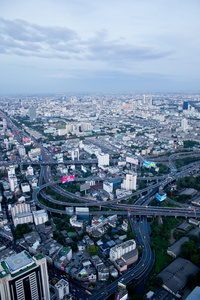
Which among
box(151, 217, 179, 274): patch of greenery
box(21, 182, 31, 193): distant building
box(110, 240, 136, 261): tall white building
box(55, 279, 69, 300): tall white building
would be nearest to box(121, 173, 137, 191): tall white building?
box(151, 217, 179, 274): patch of greenery

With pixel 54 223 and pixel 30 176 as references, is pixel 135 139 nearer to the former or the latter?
pixel 30 176

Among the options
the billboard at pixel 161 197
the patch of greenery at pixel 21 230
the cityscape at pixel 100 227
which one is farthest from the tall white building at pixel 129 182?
the patch of greenery at pixel 21 230

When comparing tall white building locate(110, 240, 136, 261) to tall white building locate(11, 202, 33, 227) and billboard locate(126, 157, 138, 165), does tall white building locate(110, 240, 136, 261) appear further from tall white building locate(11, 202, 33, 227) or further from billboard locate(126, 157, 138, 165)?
billboard locate(126, 157, 138, 165)

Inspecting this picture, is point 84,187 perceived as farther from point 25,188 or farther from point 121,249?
point 121,249

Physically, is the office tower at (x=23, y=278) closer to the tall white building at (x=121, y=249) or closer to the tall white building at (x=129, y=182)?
the tall white building at (x=121, y=249)

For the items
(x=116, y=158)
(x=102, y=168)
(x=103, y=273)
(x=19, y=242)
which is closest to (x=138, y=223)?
(x=103, y=273)

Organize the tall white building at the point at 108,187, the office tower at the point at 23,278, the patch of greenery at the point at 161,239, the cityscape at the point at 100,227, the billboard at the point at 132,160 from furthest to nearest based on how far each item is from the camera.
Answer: the billboard at the point at 132,160 → the tall white building at the point at 108,187 → the patch of greenery at the point at 161,239 → the cityscape at the point at 100,227 → the office tower at the point at 23,278

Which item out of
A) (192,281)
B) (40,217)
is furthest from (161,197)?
(40,217)
